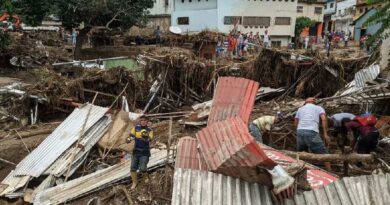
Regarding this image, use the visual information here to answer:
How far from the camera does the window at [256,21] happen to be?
124 feet

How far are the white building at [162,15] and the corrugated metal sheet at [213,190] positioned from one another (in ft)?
133

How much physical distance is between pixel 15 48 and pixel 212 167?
20.6 metres

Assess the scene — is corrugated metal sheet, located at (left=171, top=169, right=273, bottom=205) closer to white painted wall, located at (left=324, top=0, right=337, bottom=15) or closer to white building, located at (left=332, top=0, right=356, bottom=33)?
white building, located at (left=332, top=0, right=356, bottom=33)

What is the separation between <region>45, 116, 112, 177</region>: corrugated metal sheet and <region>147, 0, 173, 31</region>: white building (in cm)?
3493

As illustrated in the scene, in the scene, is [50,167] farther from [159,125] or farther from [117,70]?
[117,70]

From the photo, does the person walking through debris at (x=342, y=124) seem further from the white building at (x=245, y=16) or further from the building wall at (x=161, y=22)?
the building wall at (x=161, y=22)

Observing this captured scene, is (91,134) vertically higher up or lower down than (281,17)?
lower down

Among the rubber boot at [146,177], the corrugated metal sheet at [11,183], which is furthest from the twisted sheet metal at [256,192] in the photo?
the corrugated metal sheet at [11,183]

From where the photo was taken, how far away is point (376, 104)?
9367 millimetres

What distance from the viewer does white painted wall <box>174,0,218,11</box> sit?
124ft

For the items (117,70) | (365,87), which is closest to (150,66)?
(117,70)

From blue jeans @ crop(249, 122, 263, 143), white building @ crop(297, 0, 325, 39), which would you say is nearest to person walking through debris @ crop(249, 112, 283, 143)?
blue jeans @ crop(249, 122, 263, 143)

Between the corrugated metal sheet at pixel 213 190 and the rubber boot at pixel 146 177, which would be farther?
the rubber boot at pixel 146 177

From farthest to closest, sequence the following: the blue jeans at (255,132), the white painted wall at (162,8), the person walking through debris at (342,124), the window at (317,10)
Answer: the window at (317,10) → the white painted wall at (162,8) → the blue jeans at (255,132) → the person walking through debris at (342,124)
